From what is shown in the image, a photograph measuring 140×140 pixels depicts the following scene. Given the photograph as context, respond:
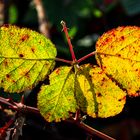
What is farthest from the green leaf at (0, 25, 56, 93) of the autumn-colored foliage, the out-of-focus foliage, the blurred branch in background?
the out-of-focus foliage

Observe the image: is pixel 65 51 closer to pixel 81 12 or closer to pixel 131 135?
pixel 81 12

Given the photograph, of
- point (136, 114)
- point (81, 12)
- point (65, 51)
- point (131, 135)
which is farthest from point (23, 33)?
point (131, 135)

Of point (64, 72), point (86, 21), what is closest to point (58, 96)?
point (64, 72)

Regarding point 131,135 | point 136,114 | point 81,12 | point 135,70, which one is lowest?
point 131,135

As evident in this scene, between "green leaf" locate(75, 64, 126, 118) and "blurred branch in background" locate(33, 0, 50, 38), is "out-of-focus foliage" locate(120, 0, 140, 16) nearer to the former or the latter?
"blurred branch in background" locate(33, 0, 50, 38)

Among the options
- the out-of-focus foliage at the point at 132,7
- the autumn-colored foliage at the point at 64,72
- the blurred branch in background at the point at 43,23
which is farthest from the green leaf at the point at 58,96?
the out-of-focus foliage at the point at 132,7

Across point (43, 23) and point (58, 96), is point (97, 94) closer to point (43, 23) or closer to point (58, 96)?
point (58, 96)
